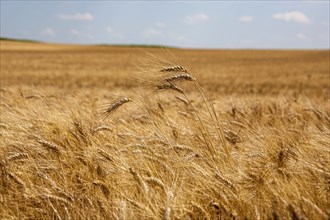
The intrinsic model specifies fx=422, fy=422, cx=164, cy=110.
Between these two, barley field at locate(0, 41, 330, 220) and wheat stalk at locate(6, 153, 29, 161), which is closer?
barley field at locate(0, 41, 330, 220)

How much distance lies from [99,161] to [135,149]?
33 cm

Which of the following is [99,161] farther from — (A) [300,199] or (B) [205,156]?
(A) [300,199]

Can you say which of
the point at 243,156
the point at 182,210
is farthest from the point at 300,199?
the point at 243,156

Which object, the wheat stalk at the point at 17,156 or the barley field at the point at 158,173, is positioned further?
the wheat stalk at the point at 17,156

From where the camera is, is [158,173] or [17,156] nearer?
[158,173]

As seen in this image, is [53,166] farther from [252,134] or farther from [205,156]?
[252,134]

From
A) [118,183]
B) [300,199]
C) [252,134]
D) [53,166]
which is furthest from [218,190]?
[252,134]

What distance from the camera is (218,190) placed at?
5.91 ft

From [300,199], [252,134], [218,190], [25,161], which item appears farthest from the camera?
[252,134]

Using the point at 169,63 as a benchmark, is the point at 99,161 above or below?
below

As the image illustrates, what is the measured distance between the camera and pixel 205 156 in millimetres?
2328

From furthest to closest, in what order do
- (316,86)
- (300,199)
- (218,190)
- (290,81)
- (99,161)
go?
(290,81), (316,86), (99,161), (218,190), (300,199)

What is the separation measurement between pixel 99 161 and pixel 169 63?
0.74 metres

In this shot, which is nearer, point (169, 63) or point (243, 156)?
point (243, 156)
